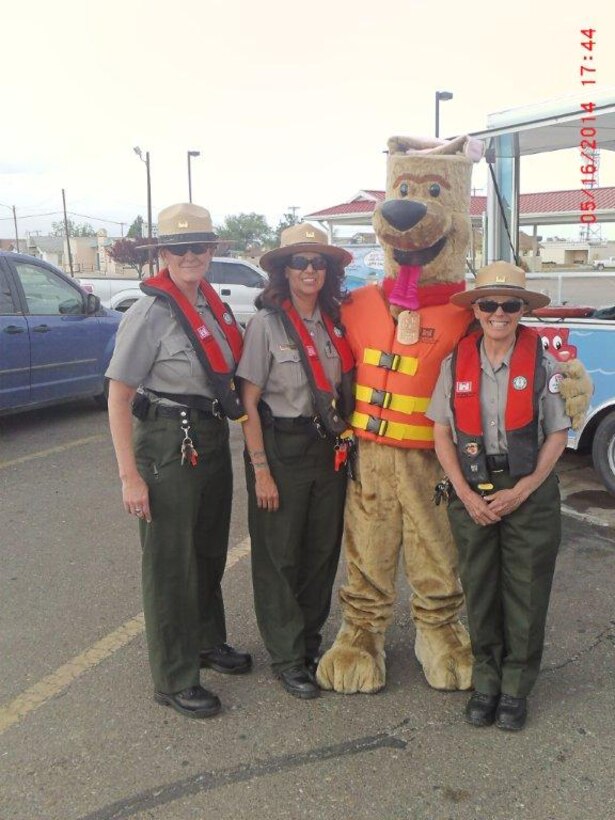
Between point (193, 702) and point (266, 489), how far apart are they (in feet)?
2.74

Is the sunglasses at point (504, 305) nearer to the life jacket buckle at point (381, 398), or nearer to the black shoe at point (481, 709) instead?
the life jacket buckle at point (381, 398)

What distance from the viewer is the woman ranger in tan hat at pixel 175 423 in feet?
8.73

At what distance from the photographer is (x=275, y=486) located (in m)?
2.89

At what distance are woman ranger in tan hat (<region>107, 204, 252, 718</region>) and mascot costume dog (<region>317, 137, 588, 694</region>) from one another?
0.55m

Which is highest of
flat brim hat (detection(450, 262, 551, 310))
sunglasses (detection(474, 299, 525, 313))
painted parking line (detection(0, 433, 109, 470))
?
flat brim hat (detection(450, 262, 551, 310))

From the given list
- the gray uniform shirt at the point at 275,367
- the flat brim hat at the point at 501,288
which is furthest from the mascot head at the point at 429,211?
the gray uniform shirt at the point at 275,367

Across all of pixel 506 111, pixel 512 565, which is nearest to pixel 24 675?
pixel 512 565

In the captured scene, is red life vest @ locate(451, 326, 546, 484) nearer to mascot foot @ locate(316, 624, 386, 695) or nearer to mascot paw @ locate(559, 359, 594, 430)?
mascot paw @ locate(559, 359, 594, 430)

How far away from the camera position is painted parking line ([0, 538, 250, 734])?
9.42 ft

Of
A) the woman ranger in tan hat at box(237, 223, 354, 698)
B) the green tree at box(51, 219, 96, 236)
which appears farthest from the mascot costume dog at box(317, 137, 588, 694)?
the green tree at box(51, 219, 96, 236)

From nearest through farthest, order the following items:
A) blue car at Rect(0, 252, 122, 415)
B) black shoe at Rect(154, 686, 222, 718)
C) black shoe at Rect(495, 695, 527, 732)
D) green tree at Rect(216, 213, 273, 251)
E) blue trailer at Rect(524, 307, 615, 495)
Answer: black shoe at Rect(495, 695, 527, 732) → black shoe at Rect(154, 686, 222, 718) → blue trailer at Rect(524, 307, 615, 495) → blue car at Rect(0, 252, 122, 415) → green tree at Rect(216, 213, 273, 251)

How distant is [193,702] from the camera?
2824 mm

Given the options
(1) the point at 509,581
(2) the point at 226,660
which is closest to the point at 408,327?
(1) the point at 509,581

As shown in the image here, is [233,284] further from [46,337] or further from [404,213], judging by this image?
[404,213]
